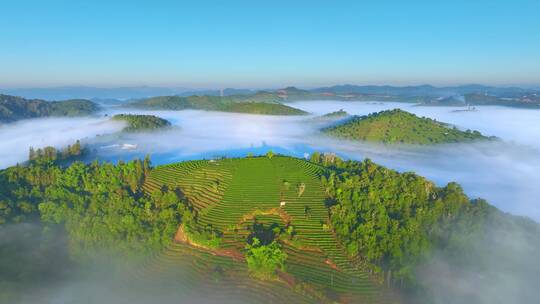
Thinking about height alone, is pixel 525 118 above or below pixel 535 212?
above

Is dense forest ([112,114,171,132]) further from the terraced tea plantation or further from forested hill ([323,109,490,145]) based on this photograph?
the terraced tea plantation

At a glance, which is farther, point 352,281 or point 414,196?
point 414,196

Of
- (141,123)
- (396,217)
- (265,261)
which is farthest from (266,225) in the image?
(141,123)

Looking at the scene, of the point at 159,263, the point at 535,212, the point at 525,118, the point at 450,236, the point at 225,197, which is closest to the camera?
the point at 159,263

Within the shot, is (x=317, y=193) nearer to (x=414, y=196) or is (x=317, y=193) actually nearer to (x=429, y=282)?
(x=414, y=196)

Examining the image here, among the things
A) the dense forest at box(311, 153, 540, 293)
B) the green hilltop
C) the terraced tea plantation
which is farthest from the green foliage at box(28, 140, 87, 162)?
the dense forest at box(311, 153, 540, 293)

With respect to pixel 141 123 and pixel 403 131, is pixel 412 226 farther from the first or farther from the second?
pixel 141 123

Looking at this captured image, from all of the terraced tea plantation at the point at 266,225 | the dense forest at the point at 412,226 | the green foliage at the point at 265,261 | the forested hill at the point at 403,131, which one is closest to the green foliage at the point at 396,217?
the dense forest at the point at 412,226

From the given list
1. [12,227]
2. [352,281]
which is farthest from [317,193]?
[12,227]
